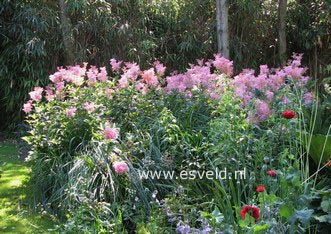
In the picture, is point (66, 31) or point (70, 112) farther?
point (66, 31)

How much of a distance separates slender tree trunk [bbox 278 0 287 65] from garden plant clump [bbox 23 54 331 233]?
3.38 meters

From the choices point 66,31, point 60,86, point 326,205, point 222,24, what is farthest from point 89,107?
point 222,24

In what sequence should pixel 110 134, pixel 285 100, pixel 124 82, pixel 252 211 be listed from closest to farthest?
1. pixel 252 211
2. pixel 110 134
3. pixel 285 100
4. pixel 124 82

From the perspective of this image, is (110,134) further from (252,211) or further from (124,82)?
(252,211)

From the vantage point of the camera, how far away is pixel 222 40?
6137 millimetres

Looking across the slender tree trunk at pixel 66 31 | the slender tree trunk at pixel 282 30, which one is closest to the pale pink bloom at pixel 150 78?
the slender tree trunk at pixel 66 31

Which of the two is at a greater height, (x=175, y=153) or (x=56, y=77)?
(x=56, y=77)

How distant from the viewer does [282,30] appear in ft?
23.6

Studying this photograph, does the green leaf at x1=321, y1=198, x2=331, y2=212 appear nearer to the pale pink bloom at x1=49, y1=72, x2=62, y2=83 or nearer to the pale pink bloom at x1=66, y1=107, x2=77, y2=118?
the pale pink bloom at x1=66, y1=107, x2=77, y2=118

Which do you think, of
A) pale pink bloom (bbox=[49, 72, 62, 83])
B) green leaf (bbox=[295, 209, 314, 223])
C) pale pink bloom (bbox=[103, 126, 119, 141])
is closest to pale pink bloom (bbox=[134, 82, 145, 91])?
pale pink bloom (bbox=[49, 72, 62, 83])

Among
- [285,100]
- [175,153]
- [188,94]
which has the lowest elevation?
[175,153]

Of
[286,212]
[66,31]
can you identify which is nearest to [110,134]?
[286,212]

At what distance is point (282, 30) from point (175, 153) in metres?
4.62

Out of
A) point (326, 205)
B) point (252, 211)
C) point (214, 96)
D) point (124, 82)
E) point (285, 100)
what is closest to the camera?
point (252, 211)
